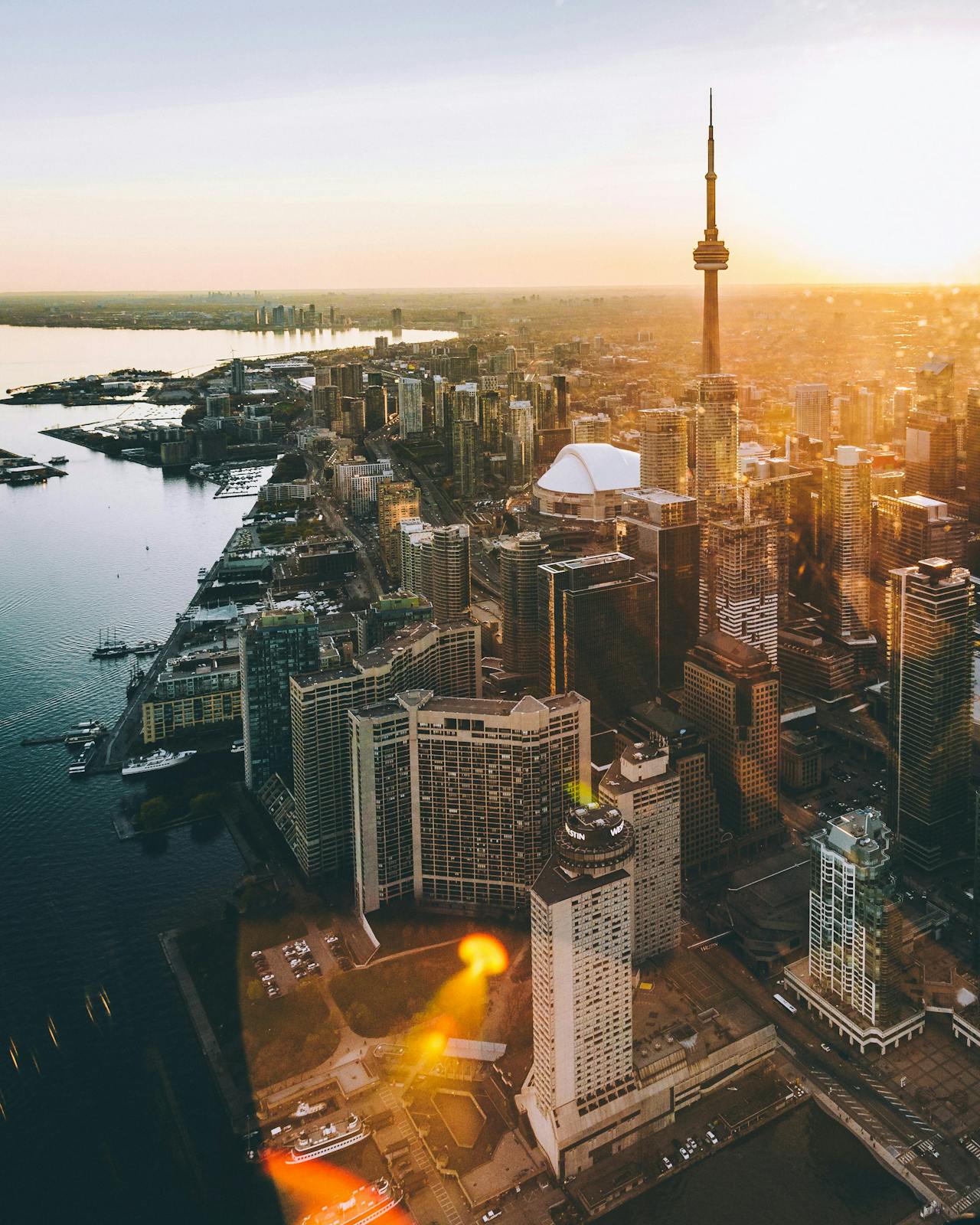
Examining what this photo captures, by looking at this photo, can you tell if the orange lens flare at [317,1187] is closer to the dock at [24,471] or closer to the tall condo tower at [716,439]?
the tall condo tower at [716,439]

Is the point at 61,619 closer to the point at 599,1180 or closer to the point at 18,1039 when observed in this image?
the point at 18,1039

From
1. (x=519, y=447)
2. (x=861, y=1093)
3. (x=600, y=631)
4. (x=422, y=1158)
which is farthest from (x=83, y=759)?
(x=519, y=447)

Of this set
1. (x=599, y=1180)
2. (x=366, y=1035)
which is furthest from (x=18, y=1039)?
(x=599, y=1180)

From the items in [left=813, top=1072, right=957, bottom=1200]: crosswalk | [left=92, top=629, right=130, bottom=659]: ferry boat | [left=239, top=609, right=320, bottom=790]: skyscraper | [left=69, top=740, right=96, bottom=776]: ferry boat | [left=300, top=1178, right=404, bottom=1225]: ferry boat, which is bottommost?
[left=300, top=1178, right=404, bottom=1225]: ferry boat

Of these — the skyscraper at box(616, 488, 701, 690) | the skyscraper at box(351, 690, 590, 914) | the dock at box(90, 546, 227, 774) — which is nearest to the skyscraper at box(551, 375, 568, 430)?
the dock at box(90, 546, 227, 774)

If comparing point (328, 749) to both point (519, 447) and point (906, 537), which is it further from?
point (519, 447)

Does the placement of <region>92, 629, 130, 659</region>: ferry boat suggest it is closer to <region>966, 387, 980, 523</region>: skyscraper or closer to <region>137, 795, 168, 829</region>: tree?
<region>137, 795, 168, 829</region>: tree
